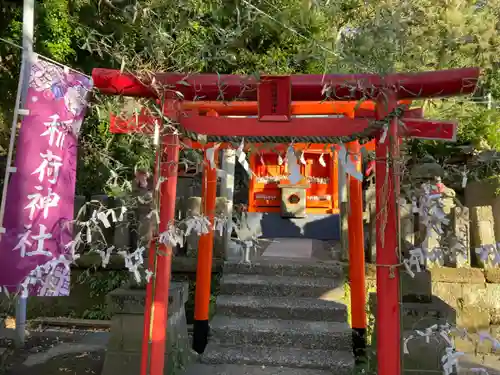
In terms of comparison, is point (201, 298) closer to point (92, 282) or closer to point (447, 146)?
point (92, 282)

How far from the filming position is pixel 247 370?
4672 mm

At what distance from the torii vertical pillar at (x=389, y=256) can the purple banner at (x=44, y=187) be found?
2616 mm

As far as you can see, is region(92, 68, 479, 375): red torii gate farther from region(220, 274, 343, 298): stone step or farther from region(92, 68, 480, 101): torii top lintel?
region(220, 274, 343, 298): stone step

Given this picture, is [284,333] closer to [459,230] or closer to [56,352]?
[56,352]

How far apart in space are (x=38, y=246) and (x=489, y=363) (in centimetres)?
516

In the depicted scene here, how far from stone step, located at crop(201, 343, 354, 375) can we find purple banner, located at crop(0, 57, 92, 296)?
1964 millimetres

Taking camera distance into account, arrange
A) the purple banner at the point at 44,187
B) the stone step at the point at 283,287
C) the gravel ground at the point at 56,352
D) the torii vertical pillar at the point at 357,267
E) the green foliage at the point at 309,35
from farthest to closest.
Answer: the stone step at the point at 283,287 → the torii vertical pillar at the point at 357,267 → the gravel ground at the point at 56,352 → the purple banner at the point at 44,187 → the green foliage at the point at 309,35

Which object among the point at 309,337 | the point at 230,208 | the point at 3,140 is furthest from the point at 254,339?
the point at 3,140

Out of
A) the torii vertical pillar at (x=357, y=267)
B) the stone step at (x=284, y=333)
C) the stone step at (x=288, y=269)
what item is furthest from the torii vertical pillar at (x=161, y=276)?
the stone step at (x=288, y=269)

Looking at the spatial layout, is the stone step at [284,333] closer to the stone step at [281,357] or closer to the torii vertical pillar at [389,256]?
the stone step at [281,357]

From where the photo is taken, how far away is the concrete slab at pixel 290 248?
7.18 meters

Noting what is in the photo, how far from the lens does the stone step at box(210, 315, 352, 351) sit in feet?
16.3

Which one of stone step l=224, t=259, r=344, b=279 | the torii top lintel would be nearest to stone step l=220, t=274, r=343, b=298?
stone step l=224, t=259, r=344, b=279

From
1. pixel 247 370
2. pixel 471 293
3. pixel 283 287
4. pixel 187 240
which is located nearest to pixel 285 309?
pixel 283 287
